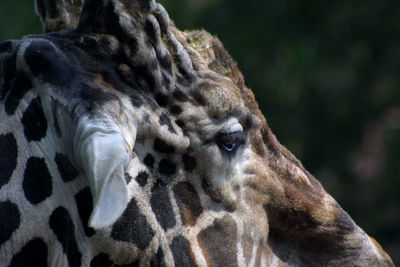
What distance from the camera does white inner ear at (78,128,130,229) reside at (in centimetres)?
218

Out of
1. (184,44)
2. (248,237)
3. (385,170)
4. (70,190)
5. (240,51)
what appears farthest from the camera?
(240,51)

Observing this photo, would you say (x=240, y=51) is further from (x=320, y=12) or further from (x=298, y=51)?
(x=320, y=12)

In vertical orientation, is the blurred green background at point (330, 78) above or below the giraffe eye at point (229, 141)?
above

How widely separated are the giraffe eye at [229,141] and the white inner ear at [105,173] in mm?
765

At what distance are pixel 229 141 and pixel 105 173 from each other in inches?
36.7

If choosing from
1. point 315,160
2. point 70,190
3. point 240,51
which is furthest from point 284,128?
point 70,190

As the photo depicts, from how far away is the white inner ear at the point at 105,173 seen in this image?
218cm

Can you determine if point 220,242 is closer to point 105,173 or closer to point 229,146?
point 229,146

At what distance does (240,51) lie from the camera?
40.2 ft

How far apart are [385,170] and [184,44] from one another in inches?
347

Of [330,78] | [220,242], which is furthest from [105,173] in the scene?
[330,78]

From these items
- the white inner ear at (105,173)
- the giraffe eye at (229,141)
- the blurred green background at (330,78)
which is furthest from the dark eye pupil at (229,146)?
the blurred green background at (330,78)

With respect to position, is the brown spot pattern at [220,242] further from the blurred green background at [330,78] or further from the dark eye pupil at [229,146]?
the blurred green background at [330,78]

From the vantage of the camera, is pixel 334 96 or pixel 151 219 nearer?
pixel 151 219
